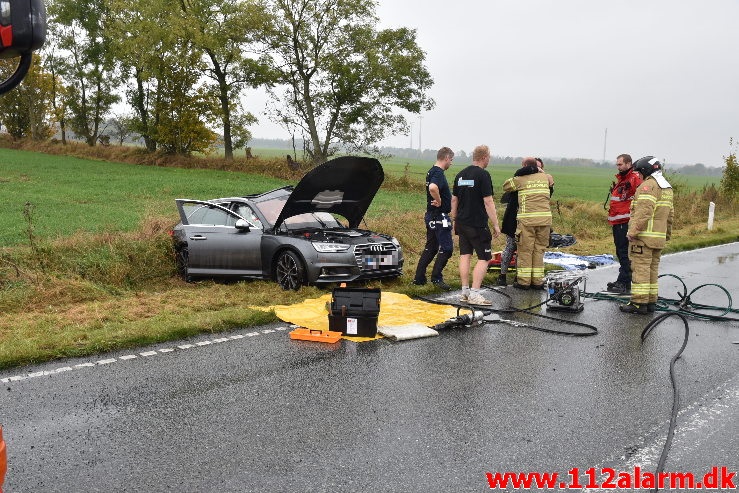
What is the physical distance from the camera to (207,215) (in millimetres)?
10078

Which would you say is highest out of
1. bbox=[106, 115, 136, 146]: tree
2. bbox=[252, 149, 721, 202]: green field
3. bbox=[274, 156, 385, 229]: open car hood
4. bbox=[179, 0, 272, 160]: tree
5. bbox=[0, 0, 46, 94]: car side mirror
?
bbox=[179, 0, 272, 160]: tree

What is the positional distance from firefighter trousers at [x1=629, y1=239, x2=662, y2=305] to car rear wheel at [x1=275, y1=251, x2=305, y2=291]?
14.4ft

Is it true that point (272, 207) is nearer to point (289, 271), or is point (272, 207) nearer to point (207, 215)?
point (207, 215)

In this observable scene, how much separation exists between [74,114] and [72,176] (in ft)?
92.8

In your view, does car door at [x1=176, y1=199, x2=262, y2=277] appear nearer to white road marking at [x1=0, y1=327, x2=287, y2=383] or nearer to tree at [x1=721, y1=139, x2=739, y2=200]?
white road marking at [x1=0, y1=327, x2=287, y2=383]

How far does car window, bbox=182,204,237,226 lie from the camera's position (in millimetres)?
9859

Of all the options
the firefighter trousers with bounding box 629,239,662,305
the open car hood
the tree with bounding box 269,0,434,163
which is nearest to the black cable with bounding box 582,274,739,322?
the firefighter trousers with bounding box 629,239,662,305

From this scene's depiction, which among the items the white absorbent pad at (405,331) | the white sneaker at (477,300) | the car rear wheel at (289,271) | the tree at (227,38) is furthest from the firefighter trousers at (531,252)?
the tree at (227,38)

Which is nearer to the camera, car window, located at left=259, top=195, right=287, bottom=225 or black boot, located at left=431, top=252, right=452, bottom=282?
black boot, located at left=431, top=252, right=452, bottom=282

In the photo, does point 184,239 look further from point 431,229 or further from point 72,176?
point 72,176

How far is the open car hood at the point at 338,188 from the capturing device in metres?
8.89

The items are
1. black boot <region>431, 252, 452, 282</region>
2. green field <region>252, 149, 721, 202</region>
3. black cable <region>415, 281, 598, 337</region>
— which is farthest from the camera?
green field <region>252, 149, 721, 202</region>

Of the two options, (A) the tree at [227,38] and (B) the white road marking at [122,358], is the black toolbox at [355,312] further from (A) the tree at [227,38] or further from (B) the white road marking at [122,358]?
(A) the tree at [227,38]

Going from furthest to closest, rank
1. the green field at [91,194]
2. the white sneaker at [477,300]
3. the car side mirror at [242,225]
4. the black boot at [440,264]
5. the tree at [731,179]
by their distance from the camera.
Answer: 1. the tree at [731,179]
2. the green field at [91,194]
3. the black boot at [440,264]
4. the car side mirror at [242,225]
5. the white sneaker at [477,300]
